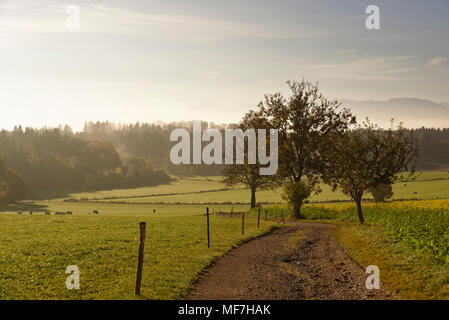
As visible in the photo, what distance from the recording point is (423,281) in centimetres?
1664

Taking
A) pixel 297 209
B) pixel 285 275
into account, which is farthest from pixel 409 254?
pixel 297 209

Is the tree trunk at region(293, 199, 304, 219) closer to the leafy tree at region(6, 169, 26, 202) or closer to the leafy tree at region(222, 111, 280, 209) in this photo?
the leafy tree at region(222, 111, 280, 209)

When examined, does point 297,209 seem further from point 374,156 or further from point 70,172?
point 70,172

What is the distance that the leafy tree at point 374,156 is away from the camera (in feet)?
132

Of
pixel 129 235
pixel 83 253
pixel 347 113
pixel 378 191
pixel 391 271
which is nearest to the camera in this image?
pixel 391 271

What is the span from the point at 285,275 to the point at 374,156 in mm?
25152

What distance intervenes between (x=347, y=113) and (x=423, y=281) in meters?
41.7

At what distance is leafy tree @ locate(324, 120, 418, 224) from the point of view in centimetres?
4012

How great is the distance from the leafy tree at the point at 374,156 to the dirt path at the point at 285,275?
13.0m

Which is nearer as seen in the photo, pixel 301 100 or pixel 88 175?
pixel 301 100

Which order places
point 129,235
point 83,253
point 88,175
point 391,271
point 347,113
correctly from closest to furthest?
point 391,271, point 83,253, point 129,235, point 347,113, point 88,175

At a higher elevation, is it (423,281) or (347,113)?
(347,113)
